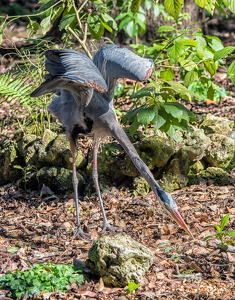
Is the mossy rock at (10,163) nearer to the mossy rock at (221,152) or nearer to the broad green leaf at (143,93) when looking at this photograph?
the broad green leaf at (143,93)

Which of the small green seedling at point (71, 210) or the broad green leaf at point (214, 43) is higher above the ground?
the broad green leaf at point (214, 43)

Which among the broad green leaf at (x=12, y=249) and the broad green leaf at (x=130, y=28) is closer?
the broad green leaf at (x=12, y=249)

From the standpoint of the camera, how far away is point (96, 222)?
4.54 meters

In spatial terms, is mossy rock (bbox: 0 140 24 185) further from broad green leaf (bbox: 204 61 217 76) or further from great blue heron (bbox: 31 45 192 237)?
broad green leaf (bbox: 204 61 217 76)

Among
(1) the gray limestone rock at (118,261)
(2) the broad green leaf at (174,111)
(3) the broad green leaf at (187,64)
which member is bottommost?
(1) the gray limestone rock at (118,261)

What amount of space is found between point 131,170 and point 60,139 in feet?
4.00

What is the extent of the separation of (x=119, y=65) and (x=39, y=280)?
97.3 inches

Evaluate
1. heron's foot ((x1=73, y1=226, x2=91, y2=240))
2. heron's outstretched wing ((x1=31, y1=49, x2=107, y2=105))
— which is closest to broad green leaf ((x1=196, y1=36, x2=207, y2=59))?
heron's outstretched wing ((x1=31, y1=49, x2=107, y2=105))

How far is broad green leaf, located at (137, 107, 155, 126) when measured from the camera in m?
3.85

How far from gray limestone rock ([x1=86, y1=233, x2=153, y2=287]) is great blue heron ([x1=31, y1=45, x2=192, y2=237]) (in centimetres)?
68


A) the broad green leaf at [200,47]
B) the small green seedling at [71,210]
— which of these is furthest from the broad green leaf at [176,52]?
the small green seedling at [71,210]

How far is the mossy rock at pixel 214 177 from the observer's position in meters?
5.01

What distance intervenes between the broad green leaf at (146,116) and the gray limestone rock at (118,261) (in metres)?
1.39

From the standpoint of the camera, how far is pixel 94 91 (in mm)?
4277
